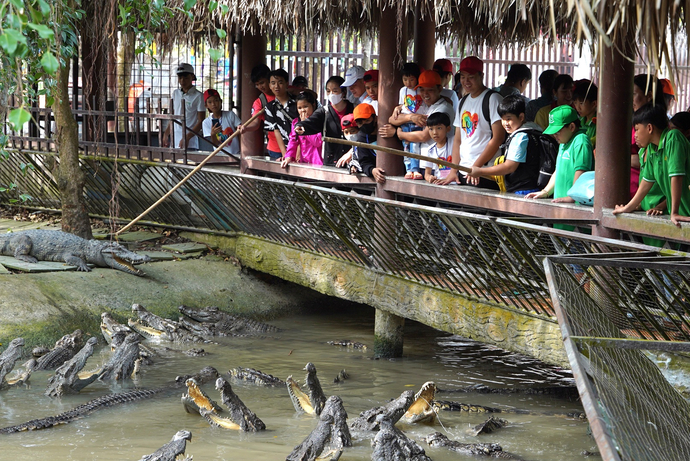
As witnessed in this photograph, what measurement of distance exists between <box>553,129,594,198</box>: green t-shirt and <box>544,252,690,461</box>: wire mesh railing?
891mm

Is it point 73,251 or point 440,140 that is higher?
point 440,140

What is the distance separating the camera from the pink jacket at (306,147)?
8039mm

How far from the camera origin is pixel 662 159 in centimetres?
462

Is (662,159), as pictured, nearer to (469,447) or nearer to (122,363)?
(469,447)

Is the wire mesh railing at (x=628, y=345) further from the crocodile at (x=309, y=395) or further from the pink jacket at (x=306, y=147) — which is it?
the pink jacket at (x=306, y=147)

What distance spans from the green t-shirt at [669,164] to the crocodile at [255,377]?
10.1ft

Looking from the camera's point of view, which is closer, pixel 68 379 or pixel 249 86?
pixel 68 379

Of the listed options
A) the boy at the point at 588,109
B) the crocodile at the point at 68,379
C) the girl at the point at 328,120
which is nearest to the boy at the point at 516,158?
the boy at the point at 588,109

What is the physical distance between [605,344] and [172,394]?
156 inches

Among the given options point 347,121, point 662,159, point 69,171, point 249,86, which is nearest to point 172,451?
point 662,159

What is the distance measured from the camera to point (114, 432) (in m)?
5.01

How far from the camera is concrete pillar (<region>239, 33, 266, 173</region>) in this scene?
8.61 m

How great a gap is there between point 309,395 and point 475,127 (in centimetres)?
239

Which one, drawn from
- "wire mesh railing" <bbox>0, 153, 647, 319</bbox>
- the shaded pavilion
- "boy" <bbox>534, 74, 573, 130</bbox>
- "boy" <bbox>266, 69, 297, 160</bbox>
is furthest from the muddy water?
"boy" <bbox>534, 74, 573, 130</bbox>
